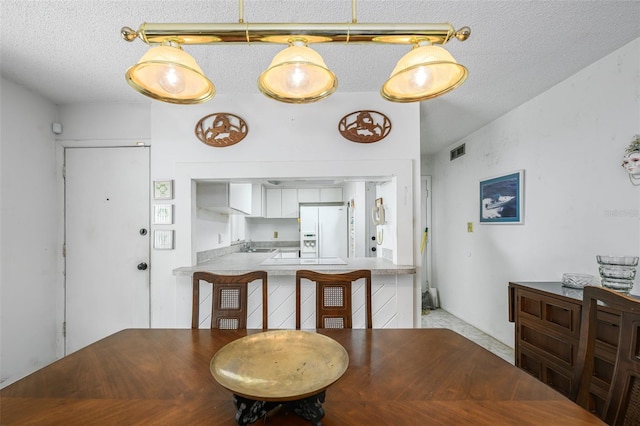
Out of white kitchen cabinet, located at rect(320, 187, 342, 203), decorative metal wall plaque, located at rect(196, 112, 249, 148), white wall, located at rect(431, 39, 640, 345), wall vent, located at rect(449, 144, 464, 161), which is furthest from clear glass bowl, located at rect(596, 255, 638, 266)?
Result: white kitchen cabinet, located at rect(320, 187, 342, 203)

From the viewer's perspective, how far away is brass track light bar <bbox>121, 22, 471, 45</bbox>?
0.92m

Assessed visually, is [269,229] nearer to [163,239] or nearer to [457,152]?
[163,239]

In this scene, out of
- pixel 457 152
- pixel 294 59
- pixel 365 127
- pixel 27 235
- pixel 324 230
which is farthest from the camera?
pixel 324 230

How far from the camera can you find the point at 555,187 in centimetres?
242

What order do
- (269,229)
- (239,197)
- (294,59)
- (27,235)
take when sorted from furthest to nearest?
1. (269,229)
2. (239,197)
3. (27,235)
4. (294,59)

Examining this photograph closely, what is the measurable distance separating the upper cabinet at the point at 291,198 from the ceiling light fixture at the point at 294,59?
13.4ft

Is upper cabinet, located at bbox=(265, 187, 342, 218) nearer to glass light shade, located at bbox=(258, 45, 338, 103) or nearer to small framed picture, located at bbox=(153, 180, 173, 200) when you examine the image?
small framed picture, located at bbox=(153, 180, 173, 200)

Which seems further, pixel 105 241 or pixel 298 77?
pixel 105 241

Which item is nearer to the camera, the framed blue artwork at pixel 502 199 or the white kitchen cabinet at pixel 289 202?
the framed blue artwork at pixel 502 199

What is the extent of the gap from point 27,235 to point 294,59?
115 inches

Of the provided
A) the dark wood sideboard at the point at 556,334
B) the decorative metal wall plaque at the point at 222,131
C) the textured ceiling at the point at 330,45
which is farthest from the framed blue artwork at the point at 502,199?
the decorative metal wall plaque at the point at 222,131

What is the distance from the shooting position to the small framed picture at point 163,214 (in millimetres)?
2514

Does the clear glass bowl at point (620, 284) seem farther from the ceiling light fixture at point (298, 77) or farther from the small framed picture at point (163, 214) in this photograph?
the small framed picture at point (163, 214)

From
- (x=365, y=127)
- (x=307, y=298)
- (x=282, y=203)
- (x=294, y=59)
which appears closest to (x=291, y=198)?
(x=282, y=203)
